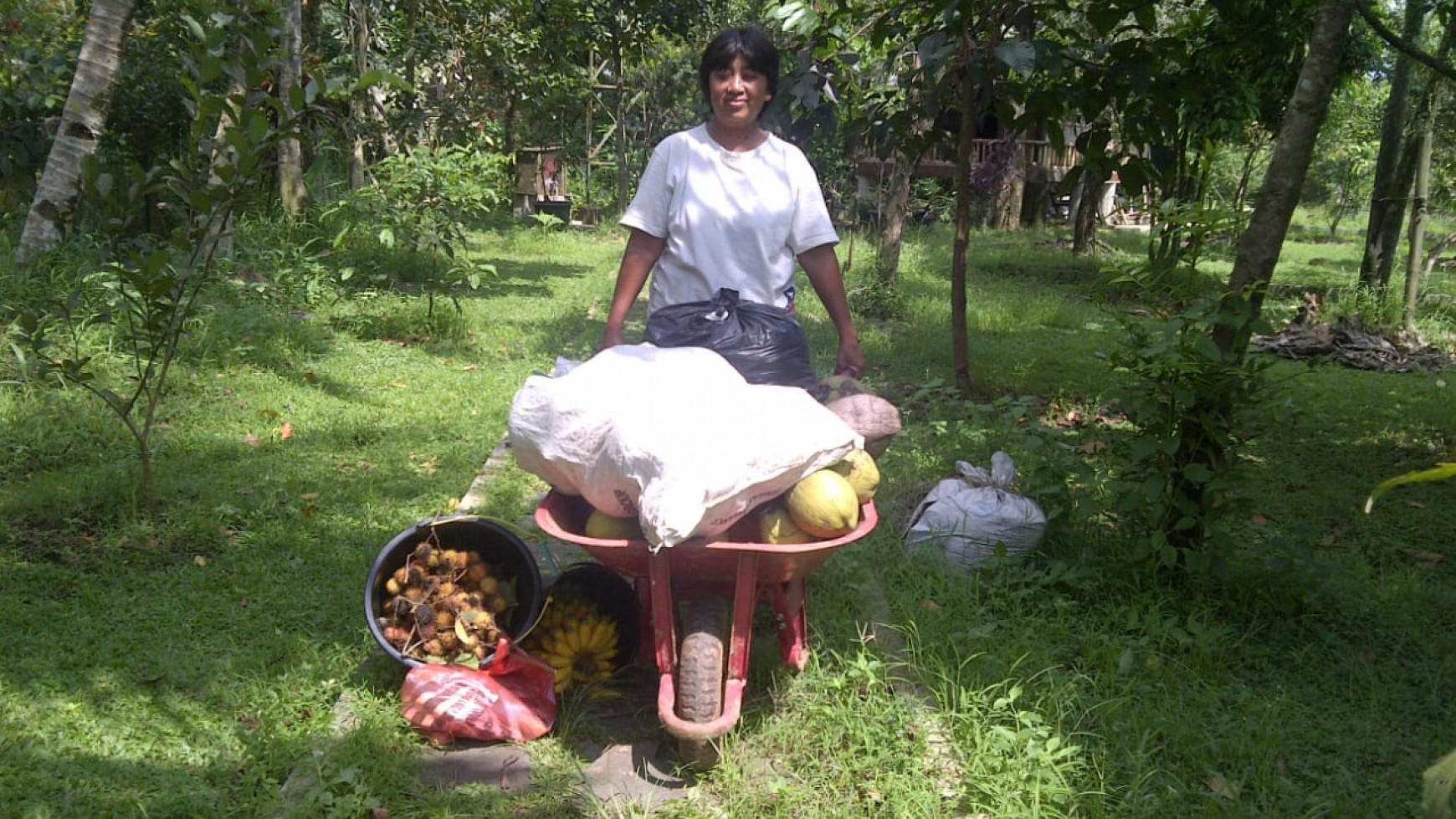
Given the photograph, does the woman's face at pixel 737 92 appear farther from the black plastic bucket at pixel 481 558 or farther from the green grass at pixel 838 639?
the black plastic bucket at pixel 481 558

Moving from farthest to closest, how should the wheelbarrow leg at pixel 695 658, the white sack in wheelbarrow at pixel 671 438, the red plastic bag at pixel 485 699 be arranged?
the red plastic bag at pixel 485 699, the wheelbarrow leg at pixel 695 658, the white sack in wheelbarrow at pixel 671 438

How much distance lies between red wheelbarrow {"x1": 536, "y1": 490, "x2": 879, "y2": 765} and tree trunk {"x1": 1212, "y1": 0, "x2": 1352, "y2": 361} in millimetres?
1910

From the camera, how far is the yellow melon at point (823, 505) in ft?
9.14

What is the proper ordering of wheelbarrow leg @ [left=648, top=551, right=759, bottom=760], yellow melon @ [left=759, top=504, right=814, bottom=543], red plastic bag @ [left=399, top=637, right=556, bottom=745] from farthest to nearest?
red plastic bag @ [left=399, top=637, right=556, bottom=745] < yellow melon @ [left=759, top=504, right=814, bottom=543] < wheelbarrow leg @ [left=648, top=551, right=759, bottom=760]

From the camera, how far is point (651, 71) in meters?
19.6

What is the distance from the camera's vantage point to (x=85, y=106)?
6141 mm

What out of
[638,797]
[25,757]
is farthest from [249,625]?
[638,797]

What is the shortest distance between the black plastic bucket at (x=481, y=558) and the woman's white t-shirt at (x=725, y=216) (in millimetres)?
924

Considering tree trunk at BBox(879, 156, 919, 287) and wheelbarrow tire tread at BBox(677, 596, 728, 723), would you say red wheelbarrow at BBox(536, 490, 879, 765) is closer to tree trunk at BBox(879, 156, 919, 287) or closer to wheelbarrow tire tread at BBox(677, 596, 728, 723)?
wheelbarrow tire tread at BBox(677, 596, 728, 723)

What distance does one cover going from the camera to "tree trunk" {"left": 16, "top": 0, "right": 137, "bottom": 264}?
238 inches

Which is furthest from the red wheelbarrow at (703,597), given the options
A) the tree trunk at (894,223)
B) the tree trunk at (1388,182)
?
the tree trunk at (1388,182)

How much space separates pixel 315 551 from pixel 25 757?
4.83 ft

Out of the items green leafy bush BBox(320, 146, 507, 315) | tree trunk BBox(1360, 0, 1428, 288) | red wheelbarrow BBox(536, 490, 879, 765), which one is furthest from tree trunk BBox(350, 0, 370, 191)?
tree trunk BBox(1360, 0, 1428, 288)

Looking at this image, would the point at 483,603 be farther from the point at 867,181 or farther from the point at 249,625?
the point at 867,181
